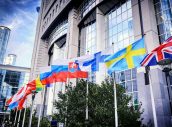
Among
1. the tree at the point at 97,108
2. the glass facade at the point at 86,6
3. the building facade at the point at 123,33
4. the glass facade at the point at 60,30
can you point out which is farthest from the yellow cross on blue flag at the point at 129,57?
the glass facade at the point at 60,30

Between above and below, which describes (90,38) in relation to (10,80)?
above

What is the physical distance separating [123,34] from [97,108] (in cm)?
1890

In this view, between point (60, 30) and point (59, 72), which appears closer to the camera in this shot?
point (59, 72)

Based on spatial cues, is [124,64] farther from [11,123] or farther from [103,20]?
[11,123]

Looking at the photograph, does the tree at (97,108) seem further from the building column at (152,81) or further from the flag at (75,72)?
the building column at (152,81)

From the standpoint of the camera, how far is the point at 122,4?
33.9 meters

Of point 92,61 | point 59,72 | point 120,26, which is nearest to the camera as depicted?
point 92,61

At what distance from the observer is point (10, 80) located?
2579 inches

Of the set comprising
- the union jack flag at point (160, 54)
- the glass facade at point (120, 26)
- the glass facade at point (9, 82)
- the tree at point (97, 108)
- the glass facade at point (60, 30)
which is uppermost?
the glass facade at point (60, 30)

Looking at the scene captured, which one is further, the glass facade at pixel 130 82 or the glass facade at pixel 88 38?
the glass facade at pixel 88 38

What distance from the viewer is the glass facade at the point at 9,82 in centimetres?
6288

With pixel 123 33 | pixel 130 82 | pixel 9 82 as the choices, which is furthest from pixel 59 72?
pixel 9 82

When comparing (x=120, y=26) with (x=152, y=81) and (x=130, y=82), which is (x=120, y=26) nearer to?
(x=130, y=82)

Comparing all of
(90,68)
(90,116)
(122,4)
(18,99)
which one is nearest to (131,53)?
(90,68)
